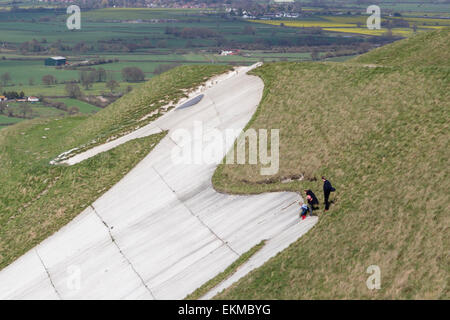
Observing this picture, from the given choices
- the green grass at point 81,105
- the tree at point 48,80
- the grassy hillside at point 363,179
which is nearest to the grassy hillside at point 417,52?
the grassy hillside at point 363,179

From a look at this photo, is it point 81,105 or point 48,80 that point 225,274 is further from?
point 48,80

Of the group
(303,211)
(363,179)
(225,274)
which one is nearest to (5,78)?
(303,211)

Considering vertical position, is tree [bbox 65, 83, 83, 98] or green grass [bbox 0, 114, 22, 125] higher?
tree [bbox 65, 83, 83, 98]

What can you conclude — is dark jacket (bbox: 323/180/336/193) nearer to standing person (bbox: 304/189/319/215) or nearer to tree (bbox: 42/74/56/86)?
standing person (bbox: 304/189/319/215)

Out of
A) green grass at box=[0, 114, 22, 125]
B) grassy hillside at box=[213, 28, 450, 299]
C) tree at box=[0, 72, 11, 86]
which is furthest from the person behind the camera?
tree at box=[0, 72, 11, 86]

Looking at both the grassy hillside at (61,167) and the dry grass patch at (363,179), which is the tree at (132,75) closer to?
the grassy hillside at (61,167)

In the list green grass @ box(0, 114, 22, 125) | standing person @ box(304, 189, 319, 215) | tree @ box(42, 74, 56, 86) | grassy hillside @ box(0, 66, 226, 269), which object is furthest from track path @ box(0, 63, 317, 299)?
tree @ box(42, 74, 56, 86)
